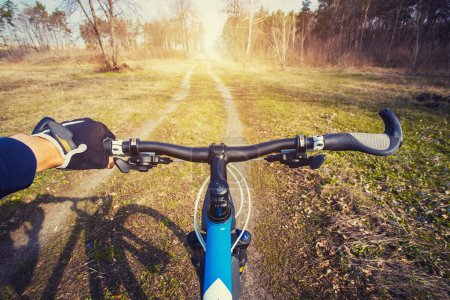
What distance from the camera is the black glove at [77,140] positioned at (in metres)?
1.21

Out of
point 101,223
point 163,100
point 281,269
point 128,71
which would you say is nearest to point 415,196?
point 281,269

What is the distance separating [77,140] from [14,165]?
0.40 metres

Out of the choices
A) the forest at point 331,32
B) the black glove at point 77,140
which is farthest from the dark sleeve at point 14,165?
the forest at point 331,32

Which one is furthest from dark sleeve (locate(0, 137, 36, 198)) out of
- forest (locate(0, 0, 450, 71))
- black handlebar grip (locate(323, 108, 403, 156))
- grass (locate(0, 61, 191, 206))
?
forest (locate(0, 0, 450, 71))

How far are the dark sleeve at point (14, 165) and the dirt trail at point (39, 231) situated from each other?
3.49 meters

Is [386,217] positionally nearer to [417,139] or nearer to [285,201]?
[285,201]

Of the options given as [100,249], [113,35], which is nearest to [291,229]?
[100,249]

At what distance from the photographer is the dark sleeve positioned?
878 millimetres

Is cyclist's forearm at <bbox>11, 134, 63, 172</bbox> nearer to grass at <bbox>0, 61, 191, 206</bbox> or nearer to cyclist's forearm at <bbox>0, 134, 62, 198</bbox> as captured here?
cyclist's forearm at <bbox>0, 134, 62, 198</bbox>

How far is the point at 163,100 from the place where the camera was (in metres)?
13.3

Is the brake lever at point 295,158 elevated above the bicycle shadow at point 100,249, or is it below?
above

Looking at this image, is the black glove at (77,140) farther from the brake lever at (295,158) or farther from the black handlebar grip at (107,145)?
the brake lever at (295,158)

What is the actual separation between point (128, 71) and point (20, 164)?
28.2 meters

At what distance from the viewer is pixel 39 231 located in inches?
151
